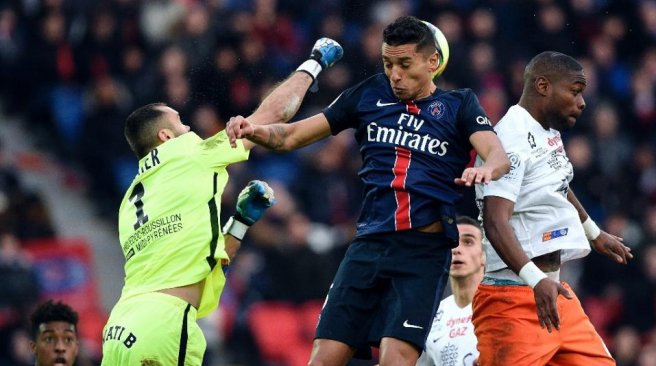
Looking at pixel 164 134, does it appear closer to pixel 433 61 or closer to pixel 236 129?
pixel 236 129

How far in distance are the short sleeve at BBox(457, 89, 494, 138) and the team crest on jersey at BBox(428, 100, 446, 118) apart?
3.9 inches

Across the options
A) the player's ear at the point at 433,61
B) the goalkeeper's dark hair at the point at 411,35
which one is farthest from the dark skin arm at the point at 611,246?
the goalkeeper's dark hair at the point at 411,35

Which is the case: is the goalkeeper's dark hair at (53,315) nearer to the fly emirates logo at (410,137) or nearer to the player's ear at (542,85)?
the fly emirates logo at (410,137)

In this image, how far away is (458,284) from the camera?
1029 cm

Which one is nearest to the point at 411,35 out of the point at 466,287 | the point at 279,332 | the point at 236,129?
the point at 236,129

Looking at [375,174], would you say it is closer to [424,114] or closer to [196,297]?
[424,114]

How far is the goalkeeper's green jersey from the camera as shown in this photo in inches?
347

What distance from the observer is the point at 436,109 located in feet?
27.7

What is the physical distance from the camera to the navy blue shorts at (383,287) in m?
8.27

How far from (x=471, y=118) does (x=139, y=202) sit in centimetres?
211

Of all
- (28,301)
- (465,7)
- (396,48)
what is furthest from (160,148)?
(465,7)

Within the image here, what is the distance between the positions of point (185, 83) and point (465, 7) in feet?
13.5

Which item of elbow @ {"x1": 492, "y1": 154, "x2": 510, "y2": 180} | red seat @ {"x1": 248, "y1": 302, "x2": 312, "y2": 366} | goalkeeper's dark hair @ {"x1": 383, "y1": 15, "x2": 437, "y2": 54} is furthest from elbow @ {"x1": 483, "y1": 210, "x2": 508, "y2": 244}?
red seat @ {"x1": 248, "y1": 302, "x2": 312, "y2": 366}

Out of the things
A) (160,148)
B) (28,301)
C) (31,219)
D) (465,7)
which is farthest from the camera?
(465,7)
